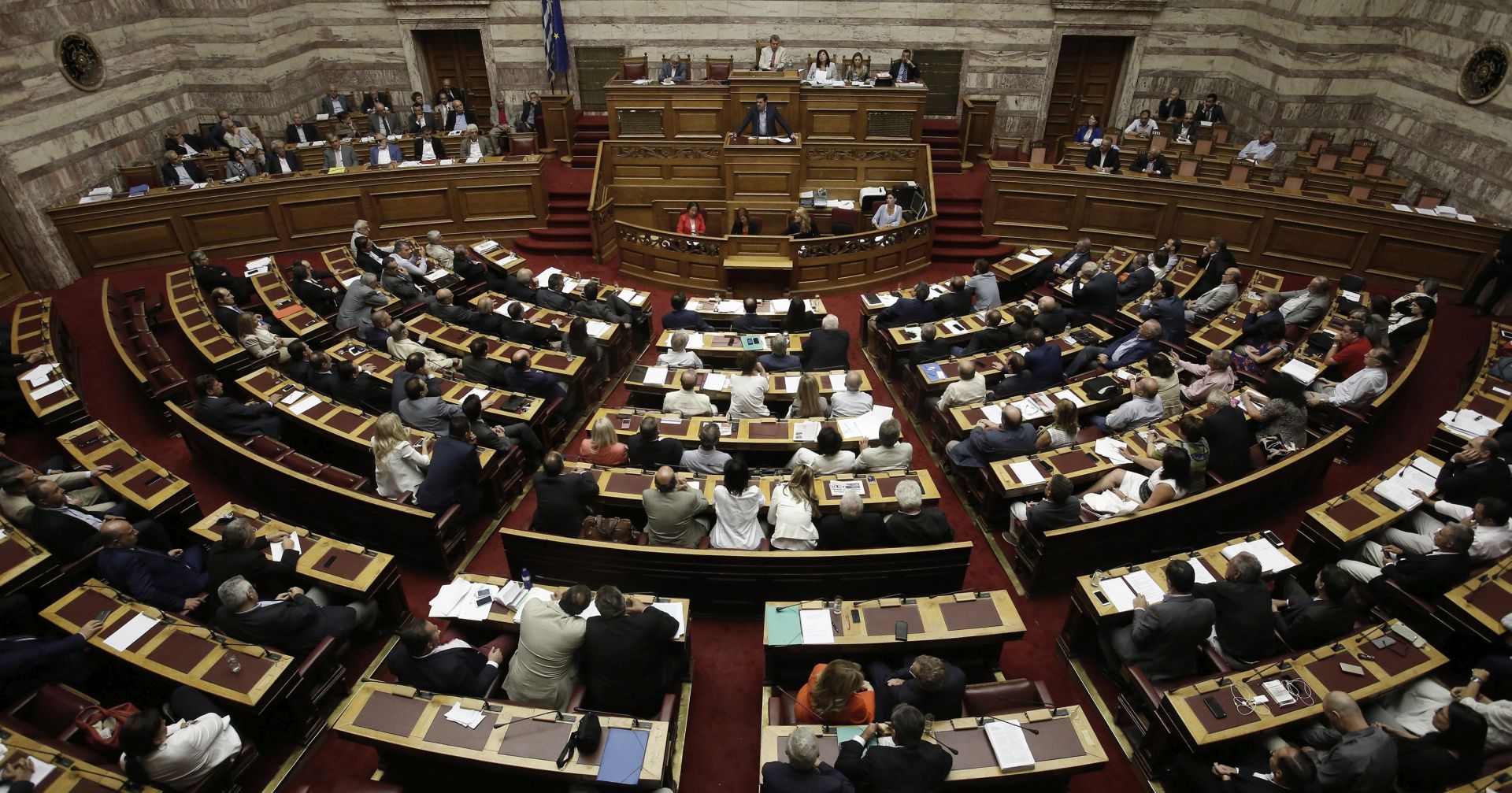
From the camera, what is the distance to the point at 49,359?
8.20 meters

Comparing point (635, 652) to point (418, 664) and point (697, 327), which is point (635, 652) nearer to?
point (418, 664)

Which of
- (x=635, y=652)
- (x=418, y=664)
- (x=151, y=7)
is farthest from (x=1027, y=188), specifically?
(x=151, y=7)

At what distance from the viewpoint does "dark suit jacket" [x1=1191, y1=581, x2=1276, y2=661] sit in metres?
4.89

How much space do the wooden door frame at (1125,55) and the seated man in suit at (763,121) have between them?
22.1 feet

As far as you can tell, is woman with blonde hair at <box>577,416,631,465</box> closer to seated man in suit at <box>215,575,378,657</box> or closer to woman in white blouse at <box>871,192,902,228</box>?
seated man in suit at <box>215,575,378,657</box>

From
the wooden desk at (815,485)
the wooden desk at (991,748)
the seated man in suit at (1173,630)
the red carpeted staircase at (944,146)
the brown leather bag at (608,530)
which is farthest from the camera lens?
the red carpeted staircase at (944,146)

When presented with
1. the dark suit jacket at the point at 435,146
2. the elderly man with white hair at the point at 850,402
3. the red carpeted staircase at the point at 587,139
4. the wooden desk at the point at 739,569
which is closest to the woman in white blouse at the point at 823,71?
the red carpeted staircase at the point at 587,139

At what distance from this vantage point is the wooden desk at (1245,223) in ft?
35.4

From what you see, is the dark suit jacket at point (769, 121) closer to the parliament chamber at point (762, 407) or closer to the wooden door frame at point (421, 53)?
the parliament chamber at point (762, 407)

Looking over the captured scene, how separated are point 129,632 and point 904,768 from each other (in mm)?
5365

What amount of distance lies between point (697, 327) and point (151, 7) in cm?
1209

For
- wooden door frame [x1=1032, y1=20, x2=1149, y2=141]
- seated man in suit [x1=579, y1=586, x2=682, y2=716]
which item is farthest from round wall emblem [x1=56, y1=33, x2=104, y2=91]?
wooden door frame [x1=1032, y1=20, x2=1149, y2=141]

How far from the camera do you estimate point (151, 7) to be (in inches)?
503

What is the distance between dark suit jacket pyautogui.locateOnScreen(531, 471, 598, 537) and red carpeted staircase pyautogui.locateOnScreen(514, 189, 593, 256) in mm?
8177
